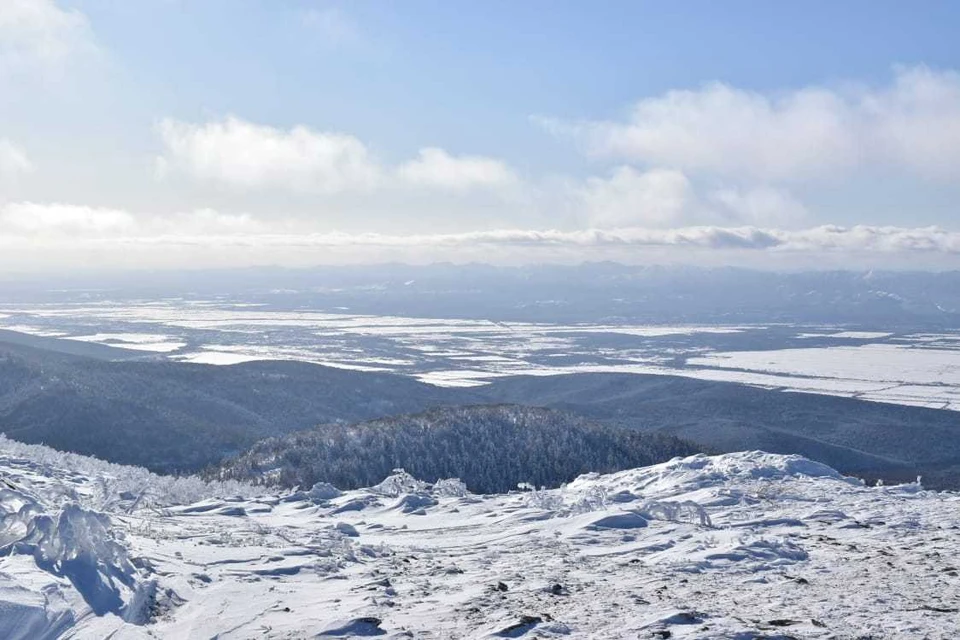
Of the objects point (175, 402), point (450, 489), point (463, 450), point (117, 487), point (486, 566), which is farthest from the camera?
point (175, 402)

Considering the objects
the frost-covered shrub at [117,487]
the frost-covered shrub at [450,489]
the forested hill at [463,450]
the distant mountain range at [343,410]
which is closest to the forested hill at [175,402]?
the distant mountain range at [343,410]

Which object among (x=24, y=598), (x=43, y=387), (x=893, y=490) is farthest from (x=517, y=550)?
(x=43, y=387)

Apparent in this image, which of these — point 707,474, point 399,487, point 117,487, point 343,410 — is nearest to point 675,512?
point 707,474

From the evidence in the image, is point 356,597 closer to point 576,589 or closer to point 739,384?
point 576,589

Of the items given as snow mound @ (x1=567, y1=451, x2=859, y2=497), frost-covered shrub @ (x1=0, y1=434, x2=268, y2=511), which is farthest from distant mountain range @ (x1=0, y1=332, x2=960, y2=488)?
snow mound @ (x1=567, y1=451, x2=859, y2=497)

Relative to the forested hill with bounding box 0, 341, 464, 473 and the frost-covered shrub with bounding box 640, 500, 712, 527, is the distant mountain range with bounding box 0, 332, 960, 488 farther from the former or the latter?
the frost-covered shrub with bounding box 640, 500, 712, 527

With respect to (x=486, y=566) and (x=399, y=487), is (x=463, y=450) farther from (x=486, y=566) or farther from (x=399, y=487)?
(x=486, y=566)

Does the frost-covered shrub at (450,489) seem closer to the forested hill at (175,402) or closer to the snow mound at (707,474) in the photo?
the snow mound at (707,474)
